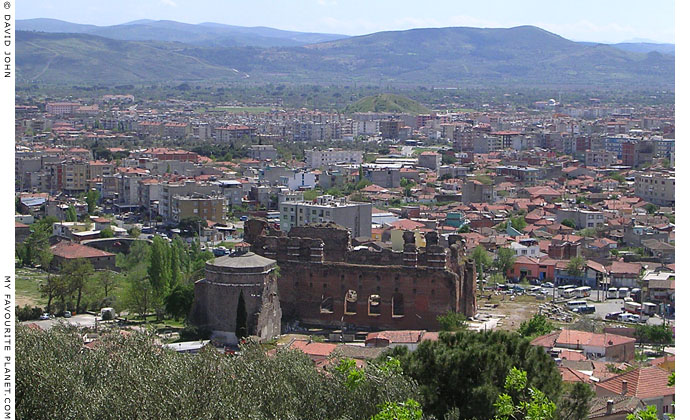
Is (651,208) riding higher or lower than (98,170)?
lower

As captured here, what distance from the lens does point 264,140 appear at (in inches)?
4087

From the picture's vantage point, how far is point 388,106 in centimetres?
14638

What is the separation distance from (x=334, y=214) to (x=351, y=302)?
12062mm

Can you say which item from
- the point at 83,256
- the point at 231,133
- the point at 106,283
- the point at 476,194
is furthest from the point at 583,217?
the point at 231,133

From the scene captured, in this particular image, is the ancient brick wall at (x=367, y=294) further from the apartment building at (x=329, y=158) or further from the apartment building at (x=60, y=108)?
the apartment building at (x=60, y=108)

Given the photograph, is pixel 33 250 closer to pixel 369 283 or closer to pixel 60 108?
pixel 369 283

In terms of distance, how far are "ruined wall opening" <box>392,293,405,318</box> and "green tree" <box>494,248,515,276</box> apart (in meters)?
9.91

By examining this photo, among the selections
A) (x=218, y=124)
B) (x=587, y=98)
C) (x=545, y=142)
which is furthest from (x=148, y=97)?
(x=545, y=142)

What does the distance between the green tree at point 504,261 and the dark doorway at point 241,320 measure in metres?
13.7

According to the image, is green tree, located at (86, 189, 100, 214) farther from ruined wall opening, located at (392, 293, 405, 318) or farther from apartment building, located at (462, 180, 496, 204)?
ruined wall opening, located at (392, 293, 405, 318)

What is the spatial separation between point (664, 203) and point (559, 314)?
28.6 meters

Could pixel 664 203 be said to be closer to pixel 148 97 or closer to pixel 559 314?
pixel 559 314

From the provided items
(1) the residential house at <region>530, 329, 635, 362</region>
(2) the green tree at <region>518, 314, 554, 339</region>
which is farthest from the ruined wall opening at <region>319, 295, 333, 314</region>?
(1) the residential house at <region>530, 329, 635, 362</region>

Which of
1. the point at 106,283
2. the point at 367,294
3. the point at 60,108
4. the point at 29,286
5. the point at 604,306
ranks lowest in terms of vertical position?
the point at 604,306
